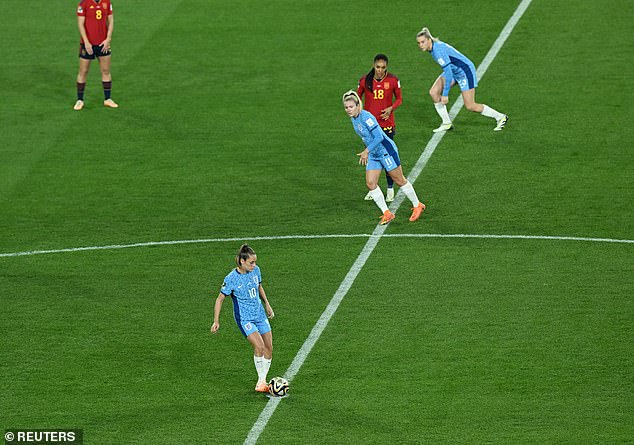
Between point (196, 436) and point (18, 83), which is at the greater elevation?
point (196, 436)

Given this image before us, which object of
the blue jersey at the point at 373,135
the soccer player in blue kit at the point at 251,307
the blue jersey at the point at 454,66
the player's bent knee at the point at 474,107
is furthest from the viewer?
the player's bent knee at the point at 474,107

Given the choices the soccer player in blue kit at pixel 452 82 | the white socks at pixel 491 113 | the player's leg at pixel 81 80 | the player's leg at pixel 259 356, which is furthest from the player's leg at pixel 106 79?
the player's leg at pixel 259 356

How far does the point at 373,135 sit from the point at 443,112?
5137mm

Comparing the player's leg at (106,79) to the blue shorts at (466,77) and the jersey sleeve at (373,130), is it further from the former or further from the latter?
→ the jersey sleeve at (373,130)

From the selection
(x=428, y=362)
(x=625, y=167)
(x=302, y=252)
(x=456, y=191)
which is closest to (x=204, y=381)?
(x=428, y=362)

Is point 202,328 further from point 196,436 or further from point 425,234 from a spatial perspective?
point 425,234

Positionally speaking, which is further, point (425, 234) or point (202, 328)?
point (425, 234)

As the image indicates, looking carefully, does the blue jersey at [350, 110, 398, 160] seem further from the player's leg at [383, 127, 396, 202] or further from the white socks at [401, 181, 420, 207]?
the player's leg at [383, 127, 396, 202]

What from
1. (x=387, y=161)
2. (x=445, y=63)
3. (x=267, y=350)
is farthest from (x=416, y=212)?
(x=267, y=350)

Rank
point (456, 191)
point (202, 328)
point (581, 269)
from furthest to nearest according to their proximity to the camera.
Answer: point (456, 191) → point (581, 269) → point (202, 328)

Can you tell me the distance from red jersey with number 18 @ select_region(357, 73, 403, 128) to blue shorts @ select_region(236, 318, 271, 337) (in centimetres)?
747

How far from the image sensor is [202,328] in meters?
19.7

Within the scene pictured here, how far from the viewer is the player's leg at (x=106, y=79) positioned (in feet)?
93.6

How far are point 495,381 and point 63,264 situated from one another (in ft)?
25.6
